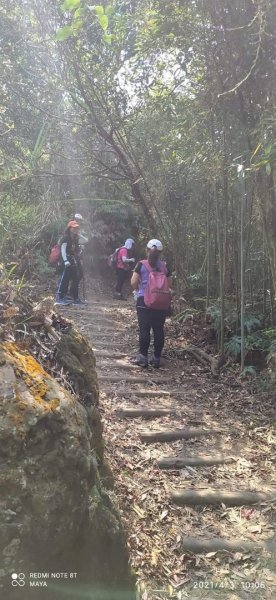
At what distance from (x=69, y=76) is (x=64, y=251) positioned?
3.00 metres

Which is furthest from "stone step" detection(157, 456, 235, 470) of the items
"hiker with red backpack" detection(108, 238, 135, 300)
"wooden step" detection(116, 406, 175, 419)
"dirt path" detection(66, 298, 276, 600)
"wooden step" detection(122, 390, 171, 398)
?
"hiker with red backpack" detection(108, 238, 135, 300)

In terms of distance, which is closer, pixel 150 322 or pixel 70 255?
pixel 150 322

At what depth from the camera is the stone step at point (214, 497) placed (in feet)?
11.0

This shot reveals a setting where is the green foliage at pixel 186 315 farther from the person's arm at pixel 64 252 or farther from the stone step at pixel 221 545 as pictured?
the stone step at pixel 221 545

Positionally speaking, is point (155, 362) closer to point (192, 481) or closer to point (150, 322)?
point (150, 322)

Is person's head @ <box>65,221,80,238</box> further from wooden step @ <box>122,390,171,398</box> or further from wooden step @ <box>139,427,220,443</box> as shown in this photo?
wooden step @ <box>139,427,220,443</box>

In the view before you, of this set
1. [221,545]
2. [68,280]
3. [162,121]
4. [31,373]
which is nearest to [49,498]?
[31,373]

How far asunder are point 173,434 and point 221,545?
138cm

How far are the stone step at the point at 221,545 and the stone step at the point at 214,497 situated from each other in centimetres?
37

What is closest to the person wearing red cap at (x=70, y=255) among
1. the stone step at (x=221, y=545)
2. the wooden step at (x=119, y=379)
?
the wooden step at (x=119, y=379)

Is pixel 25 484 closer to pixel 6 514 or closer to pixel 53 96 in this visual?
pixel 6 514

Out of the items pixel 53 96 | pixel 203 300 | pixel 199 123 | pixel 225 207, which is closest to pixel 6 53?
pixel 53 96

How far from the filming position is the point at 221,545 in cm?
294

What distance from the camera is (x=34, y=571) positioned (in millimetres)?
1727
